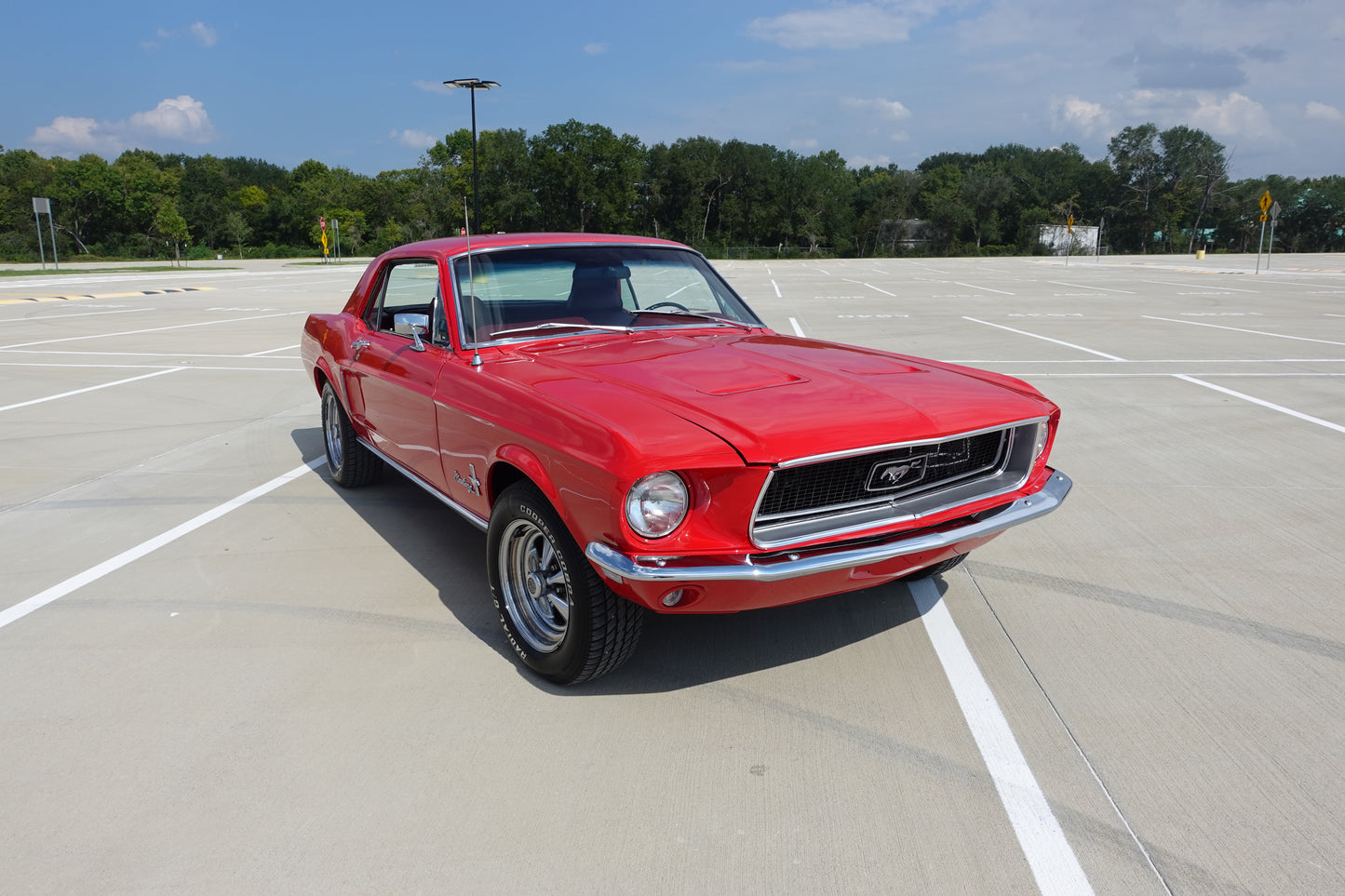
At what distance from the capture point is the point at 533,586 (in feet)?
10.7

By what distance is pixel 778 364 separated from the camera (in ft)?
11.3

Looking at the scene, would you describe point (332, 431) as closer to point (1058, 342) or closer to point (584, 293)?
point (584, 293)

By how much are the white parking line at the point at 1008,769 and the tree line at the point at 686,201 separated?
65509mm

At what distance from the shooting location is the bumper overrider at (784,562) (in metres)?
2.58

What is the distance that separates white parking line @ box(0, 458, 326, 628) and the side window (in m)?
1.35

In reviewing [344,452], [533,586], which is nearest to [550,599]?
[533,586]

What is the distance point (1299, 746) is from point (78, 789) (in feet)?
11.8

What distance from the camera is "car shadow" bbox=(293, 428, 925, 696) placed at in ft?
10.6

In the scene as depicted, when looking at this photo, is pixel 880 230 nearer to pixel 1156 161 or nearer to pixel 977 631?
pixel 1156 161

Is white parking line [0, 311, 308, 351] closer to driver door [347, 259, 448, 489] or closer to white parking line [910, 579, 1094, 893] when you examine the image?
driver door [347, 259, 448, 489]

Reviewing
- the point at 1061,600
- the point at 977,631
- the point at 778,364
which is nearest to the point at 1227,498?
the point at 1061,600

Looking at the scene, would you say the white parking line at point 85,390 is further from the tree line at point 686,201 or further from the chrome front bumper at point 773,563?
the tree line at point 686,201

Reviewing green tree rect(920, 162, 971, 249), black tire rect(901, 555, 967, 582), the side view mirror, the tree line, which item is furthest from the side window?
green tree rect(920, 162, 971, 249)

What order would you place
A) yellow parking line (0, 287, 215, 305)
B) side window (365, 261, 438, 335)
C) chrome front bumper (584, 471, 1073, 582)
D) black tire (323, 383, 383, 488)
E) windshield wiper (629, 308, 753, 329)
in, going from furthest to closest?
yellow parking line (0, 287, 215, 305), black tire (323, 383, 383, 488), side window (365, 261, 438, 335), windshield wiper (629, 308, 753, 329), chrome front bumper (584, 471, 1073, 582)
